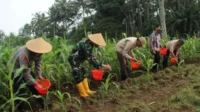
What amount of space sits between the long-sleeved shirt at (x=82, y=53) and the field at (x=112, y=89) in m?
0.32

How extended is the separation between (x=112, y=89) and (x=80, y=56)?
0.78 meters

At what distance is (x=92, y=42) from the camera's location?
4238 mm

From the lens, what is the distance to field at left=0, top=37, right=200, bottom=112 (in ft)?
12.2

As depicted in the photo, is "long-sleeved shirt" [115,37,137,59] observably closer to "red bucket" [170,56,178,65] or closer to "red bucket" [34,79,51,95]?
"red bucket" [170,56,178,65]

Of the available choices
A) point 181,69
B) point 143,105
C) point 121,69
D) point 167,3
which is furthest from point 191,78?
point 167,3

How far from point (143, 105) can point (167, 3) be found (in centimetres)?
2758

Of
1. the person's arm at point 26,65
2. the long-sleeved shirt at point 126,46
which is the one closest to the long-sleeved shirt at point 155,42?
the long-sleeved shirt at point 126,46

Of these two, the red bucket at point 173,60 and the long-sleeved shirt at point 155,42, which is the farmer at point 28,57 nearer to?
the long-sleeved shirt at point 155,42

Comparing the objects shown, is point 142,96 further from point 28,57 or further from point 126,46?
point 28,57

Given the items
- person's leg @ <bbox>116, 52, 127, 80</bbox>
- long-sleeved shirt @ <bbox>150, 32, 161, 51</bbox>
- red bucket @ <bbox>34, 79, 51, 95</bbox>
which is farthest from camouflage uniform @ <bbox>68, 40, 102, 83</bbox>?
long-sleeved shirt @ <bbox>150, 32, 161, 51</bbox>

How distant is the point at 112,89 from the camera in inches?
183

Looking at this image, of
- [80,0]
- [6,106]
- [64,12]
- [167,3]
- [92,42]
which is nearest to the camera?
[6,106]

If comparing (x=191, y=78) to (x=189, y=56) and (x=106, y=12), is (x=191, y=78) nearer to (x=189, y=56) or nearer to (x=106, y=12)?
(x=189, y=56)

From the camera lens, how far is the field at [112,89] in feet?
12.2
